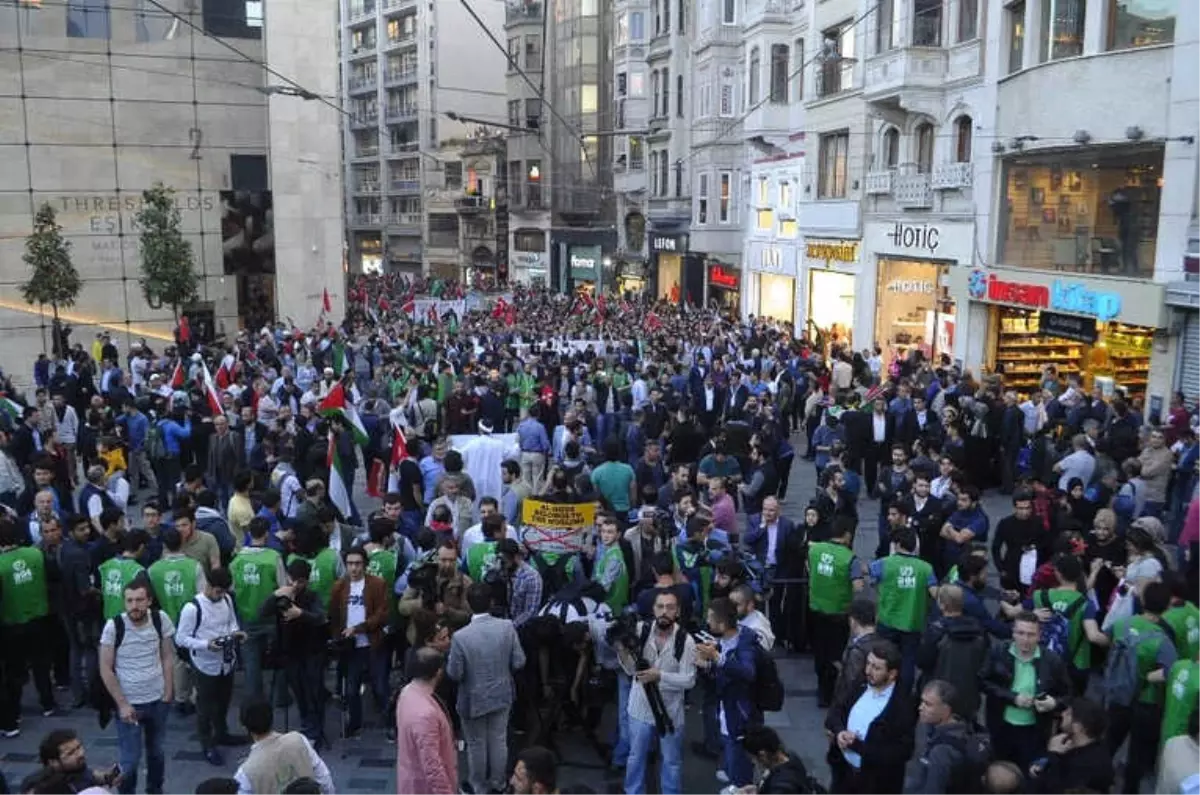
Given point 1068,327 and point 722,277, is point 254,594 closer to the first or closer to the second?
point 1068,327

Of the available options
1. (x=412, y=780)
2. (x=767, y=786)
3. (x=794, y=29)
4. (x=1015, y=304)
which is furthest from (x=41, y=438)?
(x=794, y=29)

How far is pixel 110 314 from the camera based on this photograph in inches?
1214

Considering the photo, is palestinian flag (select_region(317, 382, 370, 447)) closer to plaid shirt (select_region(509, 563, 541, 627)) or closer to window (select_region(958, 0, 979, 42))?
plaid shirt (select_region(509, 563, 541, 627))

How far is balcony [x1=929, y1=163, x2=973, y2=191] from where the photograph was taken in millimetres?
22391

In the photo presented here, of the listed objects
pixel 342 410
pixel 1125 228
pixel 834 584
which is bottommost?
pixel 834 584

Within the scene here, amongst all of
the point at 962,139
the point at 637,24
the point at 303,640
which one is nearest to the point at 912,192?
the point at 962,139

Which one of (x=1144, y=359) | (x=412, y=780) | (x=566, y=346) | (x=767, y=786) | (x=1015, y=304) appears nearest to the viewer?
(x=767, y=786)

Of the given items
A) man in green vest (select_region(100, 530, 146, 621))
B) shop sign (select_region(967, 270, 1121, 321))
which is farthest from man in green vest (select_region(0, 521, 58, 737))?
shop sign (select_region(967, 270, 1121, 321))

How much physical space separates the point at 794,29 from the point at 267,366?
64.8 ft

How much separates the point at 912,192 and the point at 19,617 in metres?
21.3

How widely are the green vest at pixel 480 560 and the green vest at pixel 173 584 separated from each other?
2.08 m

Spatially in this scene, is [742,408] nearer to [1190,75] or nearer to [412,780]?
[1190,75]

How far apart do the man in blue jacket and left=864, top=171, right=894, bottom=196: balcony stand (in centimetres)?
2090

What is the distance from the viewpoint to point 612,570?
814 cm
